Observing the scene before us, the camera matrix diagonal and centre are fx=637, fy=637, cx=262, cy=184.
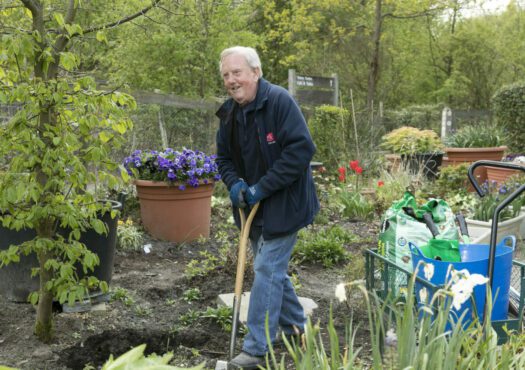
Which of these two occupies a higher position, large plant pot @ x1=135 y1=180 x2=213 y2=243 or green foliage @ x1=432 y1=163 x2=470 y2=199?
green foliage @ x1=432 y1=163 x2=470 y2=199

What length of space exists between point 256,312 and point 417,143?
7898 mm

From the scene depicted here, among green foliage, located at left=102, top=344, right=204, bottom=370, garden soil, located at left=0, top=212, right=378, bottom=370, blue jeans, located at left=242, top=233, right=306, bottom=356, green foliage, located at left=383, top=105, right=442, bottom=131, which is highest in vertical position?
green foliage, located at left=383, top=105, right=442, bottom=131

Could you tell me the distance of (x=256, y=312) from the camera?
3584 millimetres

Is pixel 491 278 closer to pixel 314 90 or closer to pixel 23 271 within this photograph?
pixel 23 271

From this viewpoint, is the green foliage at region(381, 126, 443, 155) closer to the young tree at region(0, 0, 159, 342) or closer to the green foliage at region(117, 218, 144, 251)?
the green foliage at region(117, 218, 144, 251)

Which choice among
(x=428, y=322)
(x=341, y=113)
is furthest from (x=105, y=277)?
(x=341, y=113)

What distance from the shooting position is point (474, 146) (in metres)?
10.4

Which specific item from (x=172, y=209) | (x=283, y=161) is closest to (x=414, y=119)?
(x=172, y=209)

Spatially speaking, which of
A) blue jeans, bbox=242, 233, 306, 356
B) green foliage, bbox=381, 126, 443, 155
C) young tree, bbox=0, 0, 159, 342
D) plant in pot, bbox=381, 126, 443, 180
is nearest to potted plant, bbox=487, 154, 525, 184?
plant in pot, bbox=381, 126, 443, 180

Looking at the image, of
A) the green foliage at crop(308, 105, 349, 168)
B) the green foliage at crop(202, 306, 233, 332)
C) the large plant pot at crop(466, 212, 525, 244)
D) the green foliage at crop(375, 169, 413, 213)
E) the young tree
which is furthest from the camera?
the green foliage at crop(308, 105, 349, 168)

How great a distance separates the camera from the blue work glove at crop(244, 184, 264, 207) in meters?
3.51

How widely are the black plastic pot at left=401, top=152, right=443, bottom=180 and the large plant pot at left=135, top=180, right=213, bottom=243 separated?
476 centimetres

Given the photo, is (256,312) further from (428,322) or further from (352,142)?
(352,142)

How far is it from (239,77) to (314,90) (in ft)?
31.2
